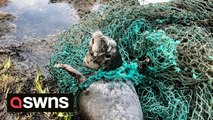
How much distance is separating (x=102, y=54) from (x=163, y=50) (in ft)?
2.40

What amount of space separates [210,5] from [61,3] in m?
4.19

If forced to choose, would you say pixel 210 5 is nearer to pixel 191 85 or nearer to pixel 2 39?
pixel 191 85

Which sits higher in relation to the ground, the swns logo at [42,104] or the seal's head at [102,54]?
the seal's head at [102,54]

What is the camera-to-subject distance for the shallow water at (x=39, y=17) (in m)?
7.08

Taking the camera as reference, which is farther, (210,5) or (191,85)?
(210,5)

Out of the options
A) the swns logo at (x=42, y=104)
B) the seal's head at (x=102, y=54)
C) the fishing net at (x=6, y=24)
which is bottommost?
the swns logo at (x=42, y=104)

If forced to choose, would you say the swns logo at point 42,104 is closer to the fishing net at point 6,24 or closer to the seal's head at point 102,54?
the seal's head at point 102,54

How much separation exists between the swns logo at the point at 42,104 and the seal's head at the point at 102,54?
0.59 meters

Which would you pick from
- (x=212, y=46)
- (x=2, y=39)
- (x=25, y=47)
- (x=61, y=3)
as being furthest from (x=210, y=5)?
(x=61, y=3)

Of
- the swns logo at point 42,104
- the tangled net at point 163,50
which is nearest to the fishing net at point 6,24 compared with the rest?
the tangled net at point 163,50

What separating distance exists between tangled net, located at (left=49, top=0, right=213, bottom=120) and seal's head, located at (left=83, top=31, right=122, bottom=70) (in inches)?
13.4

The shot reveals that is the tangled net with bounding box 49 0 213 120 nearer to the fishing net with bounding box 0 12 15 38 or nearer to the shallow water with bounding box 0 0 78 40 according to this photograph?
the shallow water with bounding box 0 0 78 40

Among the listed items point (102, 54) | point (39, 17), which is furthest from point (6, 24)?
point (102, 54)

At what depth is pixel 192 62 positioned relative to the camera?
4207mm
